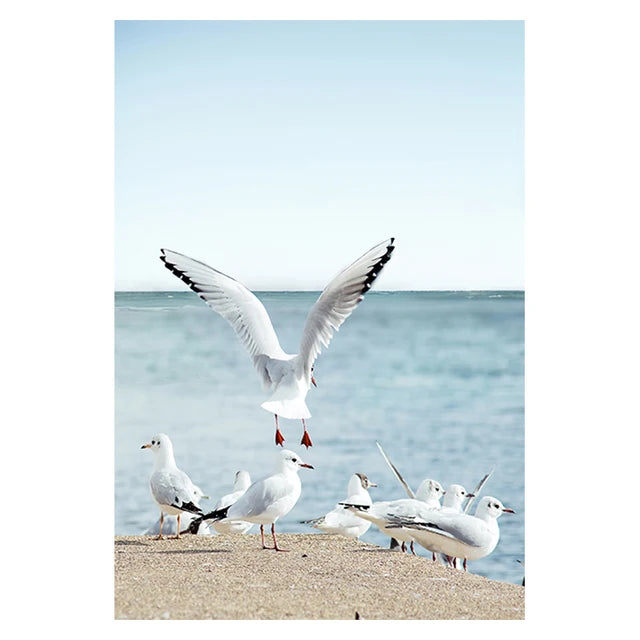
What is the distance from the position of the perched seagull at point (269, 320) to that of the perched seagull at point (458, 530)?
0.68 metres

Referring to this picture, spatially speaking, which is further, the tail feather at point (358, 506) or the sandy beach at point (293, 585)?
the tail feather at point (358, 506)

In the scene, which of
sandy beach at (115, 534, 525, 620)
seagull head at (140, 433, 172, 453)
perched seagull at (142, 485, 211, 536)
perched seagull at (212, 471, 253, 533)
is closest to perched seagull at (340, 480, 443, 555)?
sandy beach at (115, 534, 525, 620)

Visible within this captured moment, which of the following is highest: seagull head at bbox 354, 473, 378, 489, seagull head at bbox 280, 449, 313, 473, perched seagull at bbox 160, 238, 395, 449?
perched seagull at bbox 160, 238, 395, 449

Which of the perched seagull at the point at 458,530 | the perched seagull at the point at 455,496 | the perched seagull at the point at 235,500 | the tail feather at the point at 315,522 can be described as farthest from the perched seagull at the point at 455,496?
the perched seagull at the point at 235,500

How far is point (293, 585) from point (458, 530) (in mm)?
736

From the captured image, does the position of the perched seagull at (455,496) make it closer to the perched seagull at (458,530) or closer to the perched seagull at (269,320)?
the perched seagull at (458,530)

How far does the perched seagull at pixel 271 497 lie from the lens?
459cm

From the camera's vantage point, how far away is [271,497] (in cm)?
459

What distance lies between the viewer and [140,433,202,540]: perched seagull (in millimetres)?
4785

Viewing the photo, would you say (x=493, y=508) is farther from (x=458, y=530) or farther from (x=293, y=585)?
(x=293, y=585)

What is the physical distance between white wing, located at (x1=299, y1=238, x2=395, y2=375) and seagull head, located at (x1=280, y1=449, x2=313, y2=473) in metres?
0.51

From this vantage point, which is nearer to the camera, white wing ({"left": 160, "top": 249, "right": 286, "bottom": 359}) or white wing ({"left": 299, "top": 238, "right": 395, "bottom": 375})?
white wing ({"left": 299, "top": 238, "right": 395, "bottom": 375})

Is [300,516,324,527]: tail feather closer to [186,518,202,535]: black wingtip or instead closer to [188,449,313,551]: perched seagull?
[188,449,313,551]: perched seagull
